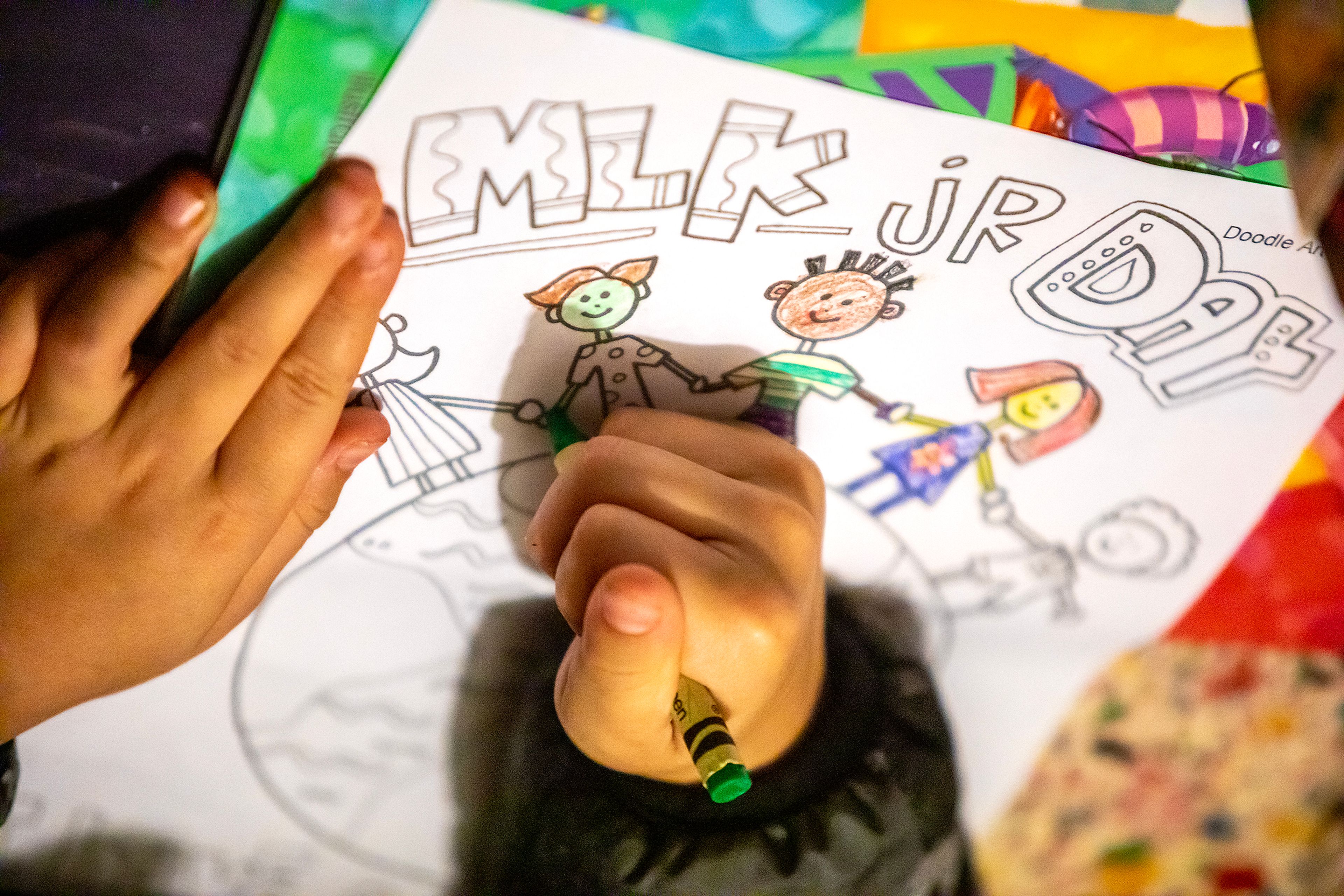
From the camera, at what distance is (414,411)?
1.29 ft

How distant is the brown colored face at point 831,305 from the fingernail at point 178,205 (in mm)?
232

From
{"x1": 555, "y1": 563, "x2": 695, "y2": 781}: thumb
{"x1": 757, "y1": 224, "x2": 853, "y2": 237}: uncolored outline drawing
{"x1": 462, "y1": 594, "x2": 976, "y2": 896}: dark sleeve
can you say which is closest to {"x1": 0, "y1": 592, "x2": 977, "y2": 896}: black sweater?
{"x1": 462, "y1": 594, "x2": 976, "y2": 896}: dark sleeve

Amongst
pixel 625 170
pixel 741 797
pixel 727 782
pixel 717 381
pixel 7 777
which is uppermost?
pixel 625 170

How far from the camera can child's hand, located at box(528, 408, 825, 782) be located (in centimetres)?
31

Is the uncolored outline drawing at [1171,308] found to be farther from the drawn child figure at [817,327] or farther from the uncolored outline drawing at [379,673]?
→ the uncolored outline drawing at [379,673]

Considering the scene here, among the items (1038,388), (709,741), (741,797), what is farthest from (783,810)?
(1038,388)

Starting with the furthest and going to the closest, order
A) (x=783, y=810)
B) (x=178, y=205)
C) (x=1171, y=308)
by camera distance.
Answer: (x=783, y=810) < (x=1171, y=308) < (x=178, y=205)

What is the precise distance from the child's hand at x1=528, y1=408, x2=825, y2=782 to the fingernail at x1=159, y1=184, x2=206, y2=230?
0.18 m

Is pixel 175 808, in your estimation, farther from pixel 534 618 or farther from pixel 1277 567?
pixel 1277 567

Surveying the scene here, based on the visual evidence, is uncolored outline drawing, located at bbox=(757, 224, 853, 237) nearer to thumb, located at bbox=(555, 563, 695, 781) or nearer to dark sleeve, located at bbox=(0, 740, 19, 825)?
thumb, located at bbox=(555, 563, 695, 781)

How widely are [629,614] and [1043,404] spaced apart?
27 cm

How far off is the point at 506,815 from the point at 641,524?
0.34m

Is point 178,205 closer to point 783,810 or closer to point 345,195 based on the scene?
point 345,195

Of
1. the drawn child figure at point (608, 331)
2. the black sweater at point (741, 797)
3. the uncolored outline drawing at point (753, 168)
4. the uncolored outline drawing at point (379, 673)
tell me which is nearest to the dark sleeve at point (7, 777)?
the black sweater at point (741, 797)
